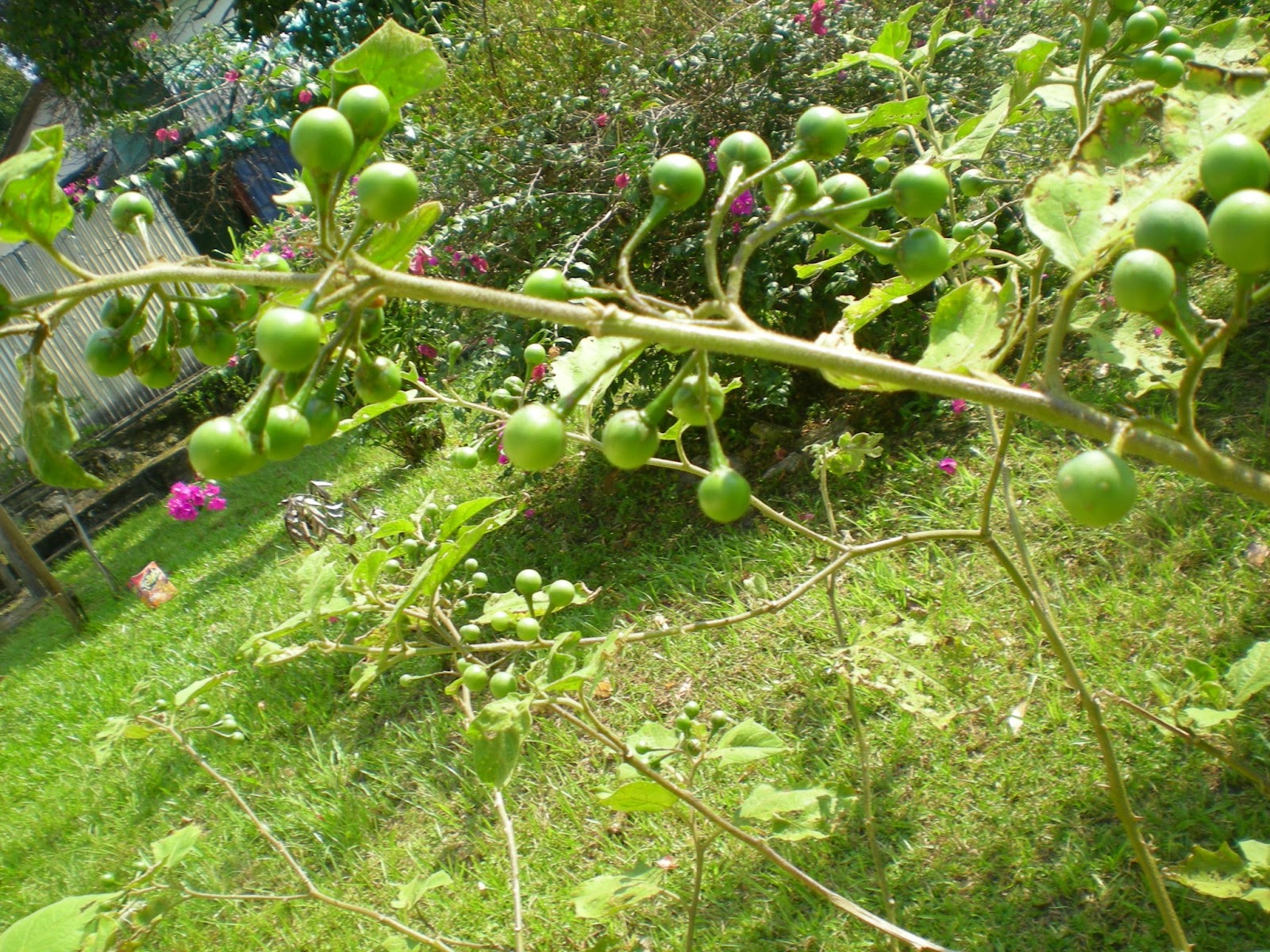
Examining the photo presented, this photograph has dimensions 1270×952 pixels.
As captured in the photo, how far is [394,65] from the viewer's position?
0.91 m

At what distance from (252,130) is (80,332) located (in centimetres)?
304

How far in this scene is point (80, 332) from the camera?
32.5 feet

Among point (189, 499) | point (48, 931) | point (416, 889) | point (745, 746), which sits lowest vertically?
point (189, 499)

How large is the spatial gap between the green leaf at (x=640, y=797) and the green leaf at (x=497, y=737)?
0.95 feet

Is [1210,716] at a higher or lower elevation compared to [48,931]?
lower

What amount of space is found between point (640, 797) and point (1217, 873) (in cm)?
100

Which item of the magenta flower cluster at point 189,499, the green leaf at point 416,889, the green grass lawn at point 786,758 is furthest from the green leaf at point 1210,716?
the magenta flower cluster at point 189,499

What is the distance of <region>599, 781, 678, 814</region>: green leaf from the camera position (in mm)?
1452

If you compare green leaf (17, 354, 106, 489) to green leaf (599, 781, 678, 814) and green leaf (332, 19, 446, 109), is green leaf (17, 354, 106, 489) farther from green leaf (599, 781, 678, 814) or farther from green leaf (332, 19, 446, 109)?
green leaf (599, 781, 678, 814)

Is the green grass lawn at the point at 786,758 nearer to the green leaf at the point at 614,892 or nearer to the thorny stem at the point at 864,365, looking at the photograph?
the green leaf at the point at 614,892

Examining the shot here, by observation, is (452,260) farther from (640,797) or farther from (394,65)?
(394,65)

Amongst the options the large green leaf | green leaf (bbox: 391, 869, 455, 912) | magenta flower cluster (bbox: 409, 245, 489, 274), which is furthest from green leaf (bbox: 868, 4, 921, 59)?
magenta flower cluster (bbox: 409, 245, 489, 274)

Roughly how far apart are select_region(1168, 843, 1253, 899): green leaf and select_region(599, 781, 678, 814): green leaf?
2.92 feet

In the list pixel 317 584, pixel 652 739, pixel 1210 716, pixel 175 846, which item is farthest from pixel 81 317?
pixel 1210 716
